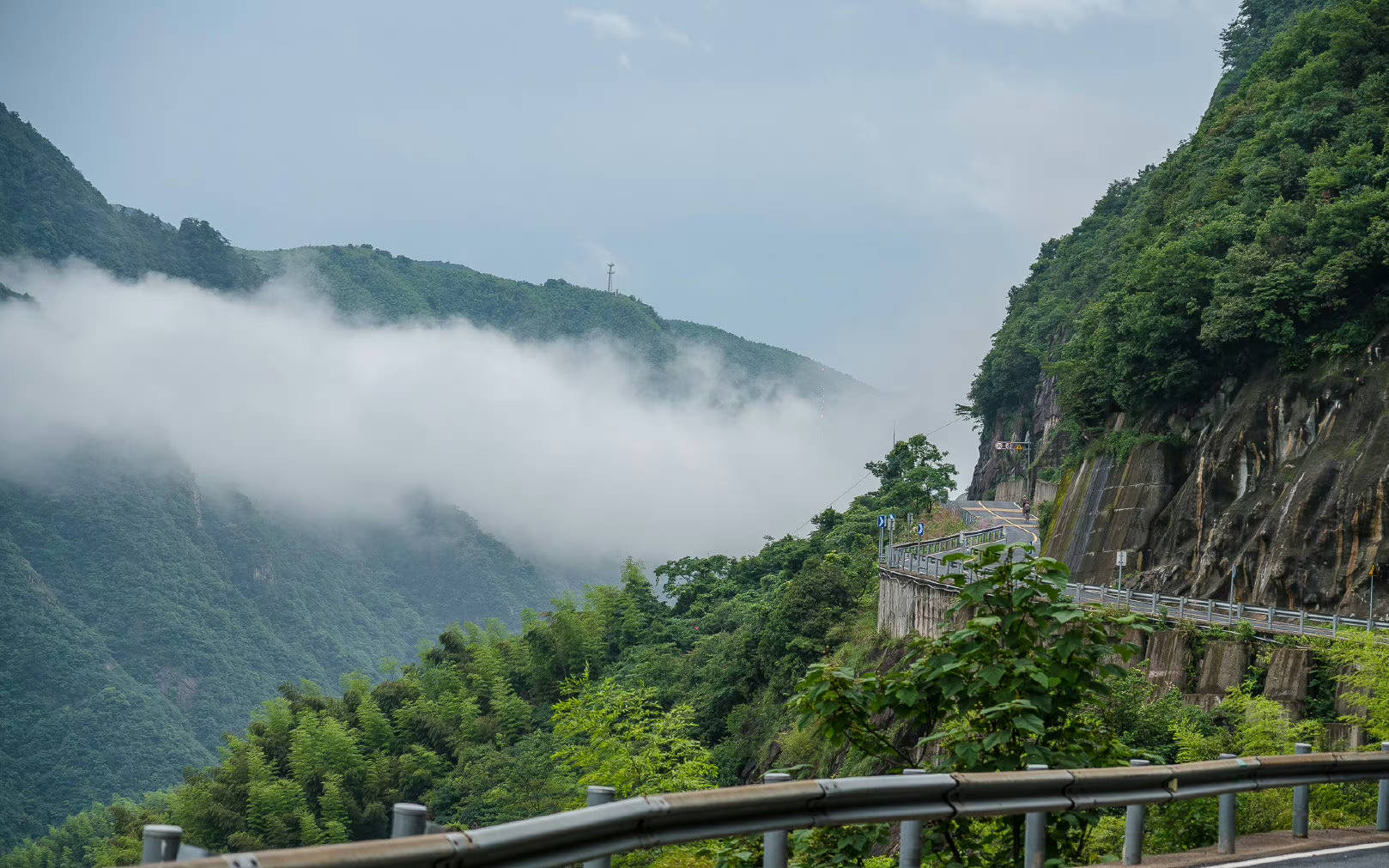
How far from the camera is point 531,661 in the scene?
96.5m

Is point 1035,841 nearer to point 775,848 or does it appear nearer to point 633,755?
point 775,848

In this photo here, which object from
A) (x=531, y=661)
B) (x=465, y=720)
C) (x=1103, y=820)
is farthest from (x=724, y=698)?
(x=1103, y=820)

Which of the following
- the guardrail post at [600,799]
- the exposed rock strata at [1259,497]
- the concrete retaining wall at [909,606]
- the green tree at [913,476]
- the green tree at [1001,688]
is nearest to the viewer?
the guardrail post at [600,799]

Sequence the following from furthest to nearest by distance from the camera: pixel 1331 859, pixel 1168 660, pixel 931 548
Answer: pixel 931 548
pixel 1168 660
pixel 1331 859

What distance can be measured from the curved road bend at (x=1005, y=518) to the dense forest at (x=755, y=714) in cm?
208

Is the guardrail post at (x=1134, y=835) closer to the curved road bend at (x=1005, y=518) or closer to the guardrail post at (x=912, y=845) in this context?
the guardrail post at (x=912, y=845)

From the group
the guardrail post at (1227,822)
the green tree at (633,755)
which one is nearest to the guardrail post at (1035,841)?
the guardrail post at (1227,822)

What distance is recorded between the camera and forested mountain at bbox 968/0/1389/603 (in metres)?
35.2

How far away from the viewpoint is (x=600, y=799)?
5.43 m

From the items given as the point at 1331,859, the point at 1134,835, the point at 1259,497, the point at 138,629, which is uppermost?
the point at 1259,497

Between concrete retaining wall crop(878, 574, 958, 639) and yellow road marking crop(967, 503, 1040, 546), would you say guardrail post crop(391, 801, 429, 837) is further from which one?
yellow road marking crop(967, 503, 1040, 546)

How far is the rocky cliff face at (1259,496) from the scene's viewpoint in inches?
1320

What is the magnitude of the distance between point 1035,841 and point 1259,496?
111 feet

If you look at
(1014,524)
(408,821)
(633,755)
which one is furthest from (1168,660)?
(1014,524)
